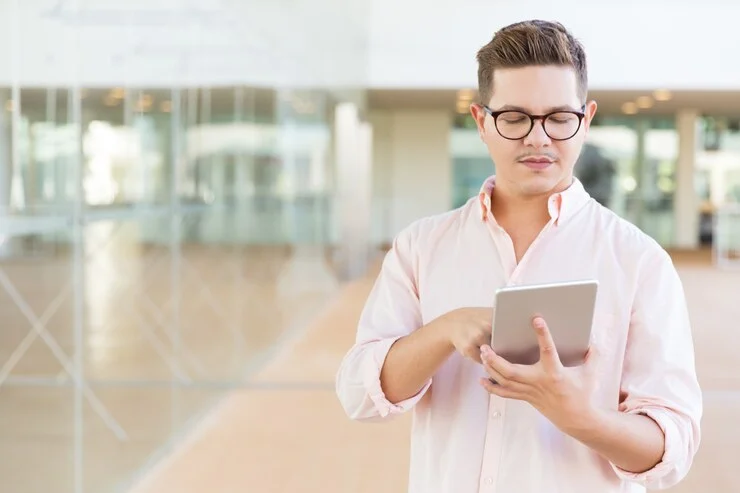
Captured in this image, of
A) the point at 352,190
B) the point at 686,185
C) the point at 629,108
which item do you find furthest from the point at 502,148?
the point at 686,185

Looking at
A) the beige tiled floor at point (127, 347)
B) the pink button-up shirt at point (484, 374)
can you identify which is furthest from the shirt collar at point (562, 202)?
the beige tiled floor at point (127, 347)

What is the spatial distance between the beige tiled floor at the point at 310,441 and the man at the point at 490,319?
116 inches

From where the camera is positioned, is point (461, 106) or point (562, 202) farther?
point (461, 106)

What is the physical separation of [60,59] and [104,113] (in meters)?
0.61

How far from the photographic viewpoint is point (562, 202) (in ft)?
4.56

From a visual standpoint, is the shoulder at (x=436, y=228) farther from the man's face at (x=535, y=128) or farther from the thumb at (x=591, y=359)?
the thumb at (x=591, y=359)

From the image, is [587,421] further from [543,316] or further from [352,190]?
[352,190]

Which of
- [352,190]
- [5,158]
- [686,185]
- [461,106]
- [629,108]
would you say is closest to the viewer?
[5,158]

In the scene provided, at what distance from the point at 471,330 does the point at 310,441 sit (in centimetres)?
384

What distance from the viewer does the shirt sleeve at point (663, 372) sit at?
4.25 feet

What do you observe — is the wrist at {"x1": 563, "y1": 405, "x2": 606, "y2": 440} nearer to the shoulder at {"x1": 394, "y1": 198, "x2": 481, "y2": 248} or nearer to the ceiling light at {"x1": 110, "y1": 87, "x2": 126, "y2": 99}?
the shoulder at {"x1": 394, "y1": 198, "x2": 481, "y2": 248}

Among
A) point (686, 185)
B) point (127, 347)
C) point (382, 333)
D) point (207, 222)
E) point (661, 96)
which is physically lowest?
point (127, 347)

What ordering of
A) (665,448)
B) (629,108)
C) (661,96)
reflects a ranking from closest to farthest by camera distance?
(665,448) → (661,96) → (629,108)

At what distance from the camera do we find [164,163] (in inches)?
190
